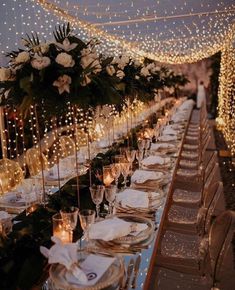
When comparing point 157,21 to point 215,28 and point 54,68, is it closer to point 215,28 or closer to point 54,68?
point 215,28

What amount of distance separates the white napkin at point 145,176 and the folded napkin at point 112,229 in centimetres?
75

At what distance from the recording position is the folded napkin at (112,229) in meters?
1.65

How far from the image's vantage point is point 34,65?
1.81 m

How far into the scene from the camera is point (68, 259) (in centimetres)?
133

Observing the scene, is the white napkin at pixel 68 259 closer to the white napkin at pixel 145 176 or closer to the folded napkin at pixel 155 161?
the white napkin at pixel 145 176

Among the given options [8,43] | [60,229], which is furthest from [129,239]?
[8,43]

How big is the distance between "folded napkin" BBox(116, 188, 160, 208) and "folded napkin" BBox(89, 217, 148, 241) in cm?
29

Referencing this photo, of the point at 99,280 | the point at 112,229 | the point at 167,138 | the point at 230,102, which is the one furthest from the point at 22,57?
Result: the point at 230,102

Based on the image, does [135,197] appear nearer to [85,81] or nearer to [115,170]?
[115,170]

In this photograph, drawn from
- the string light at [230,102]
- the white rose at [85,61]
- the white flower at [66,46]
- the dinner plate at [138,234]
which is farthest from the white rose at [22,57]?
the string light at [230,102]

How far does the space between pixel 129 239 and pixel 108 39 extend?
6.25 metres

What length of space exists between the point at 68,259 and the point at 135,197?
0.90m

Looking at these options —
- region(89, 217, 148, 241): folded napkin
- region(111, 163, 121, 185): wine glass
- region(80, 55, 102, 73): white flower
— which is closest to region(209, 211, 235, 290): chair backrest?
region(89, 217, 148, 241): folded napkin

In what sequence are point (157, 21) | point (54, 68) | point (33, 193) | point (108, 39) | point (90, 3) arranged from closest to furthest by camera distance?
point (54, 68) → point (33, 193) → point (90, 3) → point (157, 21) → point (108, 39)
